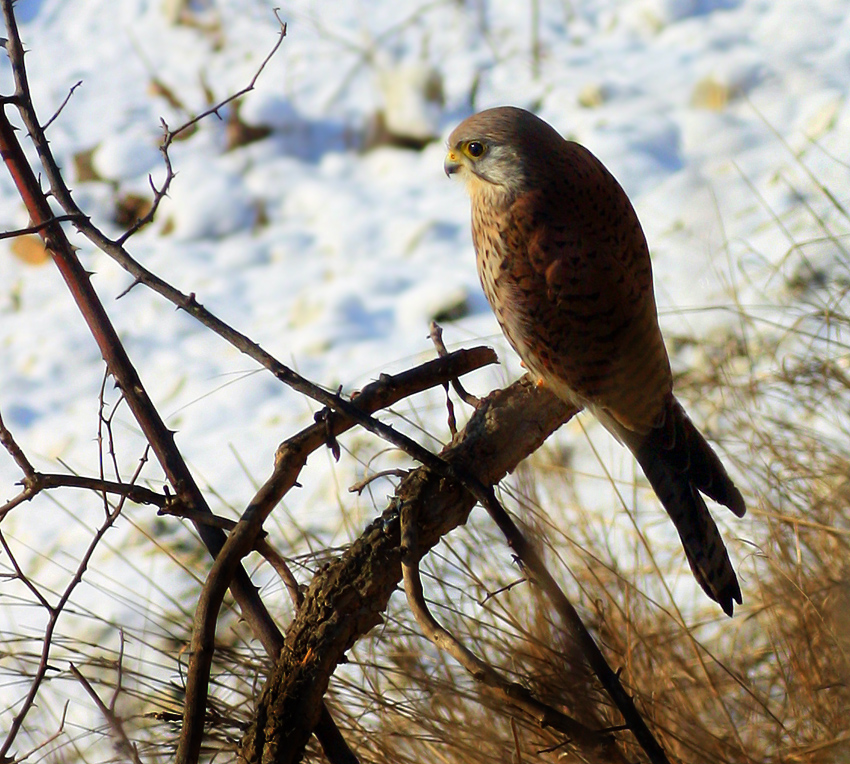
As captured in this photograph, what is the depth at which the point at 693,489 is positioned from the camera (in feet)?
6.06

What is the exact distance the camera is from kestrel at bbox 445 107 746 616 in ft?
6.23

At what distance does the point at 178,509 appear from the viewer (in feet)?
3.97

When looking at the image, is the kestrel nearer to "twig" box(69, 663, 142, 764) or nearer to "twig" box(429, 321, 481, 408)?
"twig" box(429, 321, 481, 408)

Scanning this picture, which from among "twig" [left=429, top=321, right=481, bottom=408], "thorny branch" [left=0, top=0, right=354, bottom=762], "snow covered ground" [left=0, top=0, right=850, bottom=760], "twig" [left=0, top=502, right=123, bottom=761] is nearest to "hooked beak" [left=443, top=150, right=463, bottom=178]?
"twig" [left=429, top=321, right=481, bottom=408]

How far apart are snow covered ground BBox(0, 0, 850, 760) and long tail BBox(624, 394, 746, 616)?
0.97 metres

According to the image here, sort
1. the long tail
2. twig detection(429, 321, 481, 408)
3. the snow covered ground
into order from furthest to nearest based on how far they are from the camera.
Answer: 1. the snow covered ground
2. the long tail
3. twig detection(429, 321, 481, 408)

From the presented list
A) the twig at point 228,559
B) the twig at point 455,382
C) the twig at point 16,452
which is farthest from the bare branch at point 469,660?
the twig at point 16,452

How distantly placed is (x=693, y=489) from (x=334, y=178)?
3269 mm

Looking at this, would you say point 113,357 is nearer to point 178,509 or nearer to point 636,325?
point 178,509

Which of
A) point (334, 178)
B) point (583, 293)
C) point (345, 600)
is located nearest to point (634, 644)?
point (583, 293)

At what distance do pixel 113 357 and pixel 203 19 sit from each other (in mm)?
4786

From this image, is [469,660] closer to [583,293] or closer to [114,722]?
[114,722]

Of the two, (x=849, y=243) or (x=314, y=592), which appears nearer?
(x=314, y=592)

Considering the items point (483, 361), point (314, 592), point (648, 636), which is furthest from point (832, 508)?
point (314, 592)
